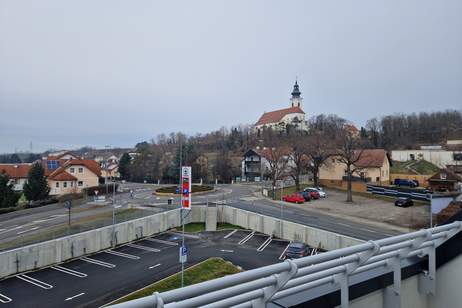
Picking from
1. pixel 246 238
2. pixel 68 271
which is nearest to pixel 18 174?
pixel 68 271

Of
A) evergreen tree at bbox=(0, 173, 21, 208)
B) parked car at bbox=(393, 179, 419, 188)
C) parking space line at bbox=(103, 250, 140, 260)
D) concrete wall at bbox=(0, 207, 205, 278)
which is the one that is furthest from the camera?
parked car at bbox=(393, 179, 419, 188)

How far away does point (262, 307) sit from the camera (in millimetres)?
2236

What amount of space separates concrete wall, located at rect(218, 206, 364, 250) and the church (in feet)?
230

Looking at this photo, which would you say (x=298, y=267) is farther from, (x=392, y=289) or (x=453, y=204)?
(x=453, y=204)

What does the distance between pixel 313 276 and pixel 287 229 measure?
2169 centimetres

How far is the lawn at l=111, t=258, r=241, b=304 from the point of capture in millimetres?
14659

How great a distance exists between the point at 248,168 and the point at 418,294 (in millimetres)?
64740

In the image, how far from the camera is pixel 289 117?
106750mm

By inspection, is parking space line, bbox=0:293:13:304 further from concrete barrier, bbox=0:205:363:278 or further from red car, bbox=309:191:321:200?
red car, bbox=309:191:321:200

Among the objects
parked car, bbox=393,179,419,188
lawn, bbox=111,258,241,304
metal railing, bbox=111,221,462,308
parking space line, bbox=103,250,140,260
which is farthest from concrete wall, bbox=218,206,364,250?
parked car, bbox=393,179,419,188

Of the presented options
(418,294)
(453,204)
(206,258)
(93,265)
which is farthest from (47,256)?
(453,204)

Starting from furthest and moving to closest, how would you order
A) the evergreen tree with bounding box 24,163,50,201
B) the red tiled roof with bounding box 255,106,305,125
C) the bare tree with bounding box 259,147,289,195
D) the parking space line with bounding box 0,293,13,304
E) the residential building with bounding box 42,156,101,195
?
the red tiled roof with bounding box 255,106,305,125 → the residential building with bounding box 42,156,101,195 → the bare tree with bounding box 259,147,289,195 → the evergreen tree with bounding box 24,163,50,201 → the parking space line with bounding box 0,293,13,304

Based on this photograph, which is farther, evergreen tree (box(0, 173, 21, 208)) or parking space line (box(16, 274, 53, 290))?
evergreen tree (box(0, 173, 21, 208))

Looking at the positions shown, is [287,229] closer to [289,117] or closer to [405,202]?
[405,202]
